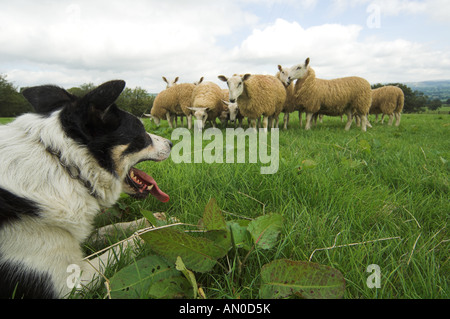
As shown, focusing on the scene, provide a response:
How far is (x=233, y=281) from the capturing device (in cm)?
138

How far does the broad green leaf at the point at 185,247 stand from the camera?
122 centimetres

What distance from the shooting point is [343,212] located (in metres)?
2.07

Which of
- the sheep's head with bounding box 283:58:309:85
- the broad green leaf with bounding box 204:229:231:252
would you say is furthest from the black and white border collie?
the sheep's head with bounding box 283:58:309:85

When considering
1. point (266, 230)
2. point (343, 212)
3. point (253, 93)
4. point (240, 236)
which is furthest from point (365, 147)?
point (253, 93)

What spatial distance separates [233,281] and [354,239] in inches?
36.7

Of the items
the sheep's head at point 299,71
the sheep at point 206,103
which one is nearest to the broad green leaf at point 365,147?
the sheep's head at point 299,71

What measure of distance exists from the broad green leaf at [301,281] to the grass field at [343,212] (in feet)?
0.48

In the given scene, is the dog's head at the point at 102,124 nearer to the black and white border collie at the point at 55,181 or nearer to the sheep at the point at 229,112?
the black and white border collie at the point at 55,181

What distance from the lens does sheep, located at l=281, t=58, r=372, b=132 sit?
330 inches

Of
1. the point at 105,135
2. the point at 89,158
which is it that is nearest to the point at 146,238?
the point at 89,158

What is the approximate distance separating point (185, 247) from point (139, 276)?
0.25 metres

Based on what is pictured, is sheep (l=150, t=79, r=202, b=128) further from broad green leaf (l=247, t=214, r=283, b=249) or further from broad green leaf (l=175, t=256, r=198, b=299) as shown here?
broad green leaf (l=175, t=256, r=198, b=299)

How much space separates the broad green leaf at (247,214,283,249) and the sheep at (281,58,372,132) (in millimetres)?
7424

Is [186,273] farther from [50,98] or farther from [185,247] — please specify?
[50,98]
